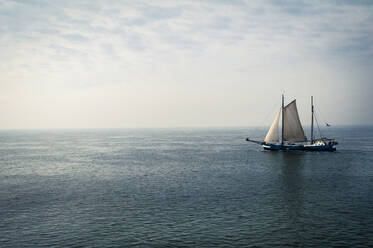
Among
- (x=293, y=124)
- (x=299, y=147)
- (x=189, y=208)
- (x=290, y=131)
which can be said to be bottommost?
(x=189, y=208)

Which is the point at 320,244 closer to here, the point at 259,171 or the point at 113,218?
the point at 113,218

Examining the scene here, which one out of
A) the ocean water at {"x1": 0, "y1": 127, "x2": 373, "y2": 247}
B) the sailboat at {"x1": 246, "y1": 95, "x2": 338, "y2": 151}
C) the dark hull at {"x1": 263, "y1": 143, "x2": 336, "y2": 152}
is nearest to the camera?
the ocean water at {"x1": 0, "y1": 127, "x2": 373, "y2": 247}

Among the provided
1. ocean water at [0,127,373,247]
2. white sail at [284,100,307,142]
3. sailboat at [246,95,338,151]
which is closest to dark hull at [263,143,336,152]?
sailboat at [246,95,338,151]

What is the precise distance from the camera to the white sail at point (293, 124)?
11369 cm

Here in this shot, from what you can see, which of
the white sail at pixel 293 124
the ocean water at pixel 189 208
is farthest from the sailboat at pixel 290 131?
the ocean water at pixel 189 208

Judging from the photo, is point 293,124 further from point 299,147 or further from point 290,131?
point 299,147

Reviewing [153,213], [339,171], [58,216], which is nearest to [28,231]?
[58,216]

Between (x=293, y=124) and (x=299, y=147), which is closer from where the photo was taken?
(x=293, y=124)

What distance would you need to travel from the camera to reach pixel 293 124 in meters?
114

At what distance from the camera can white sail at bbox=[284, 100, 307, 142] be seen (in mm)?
113688

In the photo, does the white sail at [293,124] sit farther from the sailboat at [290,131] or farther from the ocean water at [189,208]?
the ocean water at [189,208]

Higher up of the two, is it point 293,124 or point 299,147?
point 293,124

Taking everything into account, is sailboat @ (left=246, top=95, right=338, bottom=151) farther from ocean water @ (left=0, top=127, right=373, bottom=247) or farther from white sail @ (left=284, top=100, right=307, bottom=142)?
ocean water @ (left=0, top=127, right=373, bottom=247)

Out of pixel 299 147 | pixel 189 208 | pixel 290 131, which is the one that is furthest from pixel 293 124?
pixel 189 208
